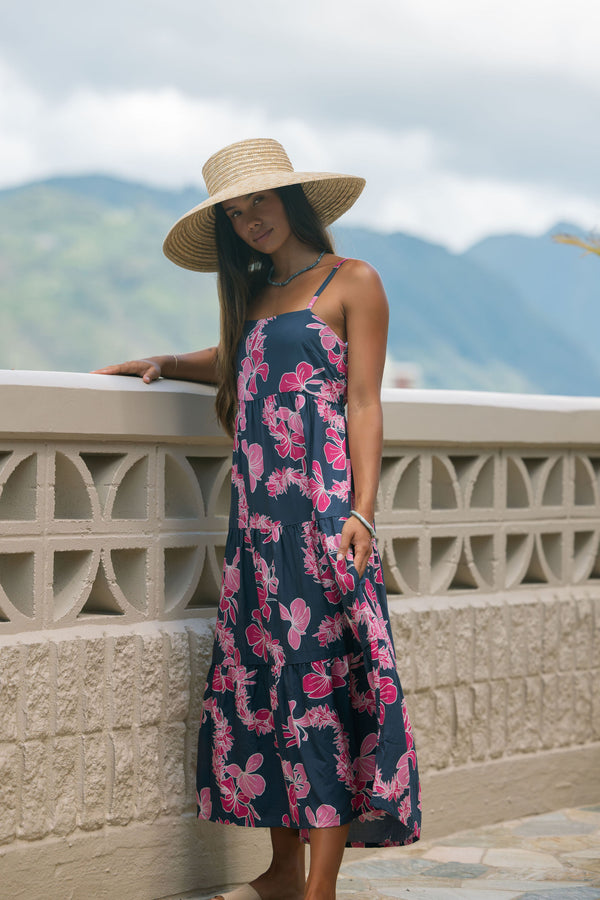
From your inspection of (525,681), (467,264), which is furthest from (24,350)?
(525,681)

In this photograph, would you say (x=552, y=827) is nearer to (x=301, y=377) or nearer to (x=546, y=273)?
(x=301, y=377)

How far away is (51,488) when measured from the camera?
9.65 ft

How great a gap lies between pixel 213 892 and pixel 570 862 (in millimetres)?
1107

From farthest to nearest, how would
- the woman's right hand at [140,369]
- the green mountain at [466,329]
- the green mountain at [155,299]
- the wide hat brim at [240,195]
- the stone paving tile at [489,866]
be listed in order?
1. the green mountain at [466,329]
2. the green mountain at [155,299]
3. the stone paving tile at [489,866]
4. the woman's right hand at [140,369]
5. the wide hat brim at [240,195]

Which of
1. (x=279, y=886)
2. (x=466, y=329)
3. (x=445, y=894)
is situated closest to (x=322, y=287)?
(x=279, y=886)

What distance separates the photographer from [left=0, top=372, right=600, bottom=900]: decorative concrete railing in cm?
292

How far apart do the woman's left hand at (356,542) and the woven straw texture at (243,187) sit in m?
0.86

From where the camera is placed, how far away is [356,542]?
281cm

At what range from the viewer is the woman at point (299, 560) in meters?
2.82

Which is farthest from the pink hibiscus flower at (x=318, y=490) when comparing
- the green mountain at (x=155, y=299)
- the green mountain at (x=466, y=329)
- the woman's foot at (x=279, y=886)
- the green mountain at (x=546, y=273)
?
the green mountain at (x=546, y=273)

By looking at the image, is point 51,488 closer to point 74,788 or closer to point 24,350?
point 74,788

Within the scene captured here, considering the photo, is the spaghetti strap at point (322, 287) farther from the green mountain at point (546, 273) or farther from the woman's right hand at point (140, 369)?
the green mountain at point (546, 273)

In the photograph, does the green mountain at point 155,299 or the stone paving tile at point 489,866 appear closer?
the stone paving tile at point 489,866

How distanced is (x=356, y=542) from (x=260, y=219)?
34.6 inches
